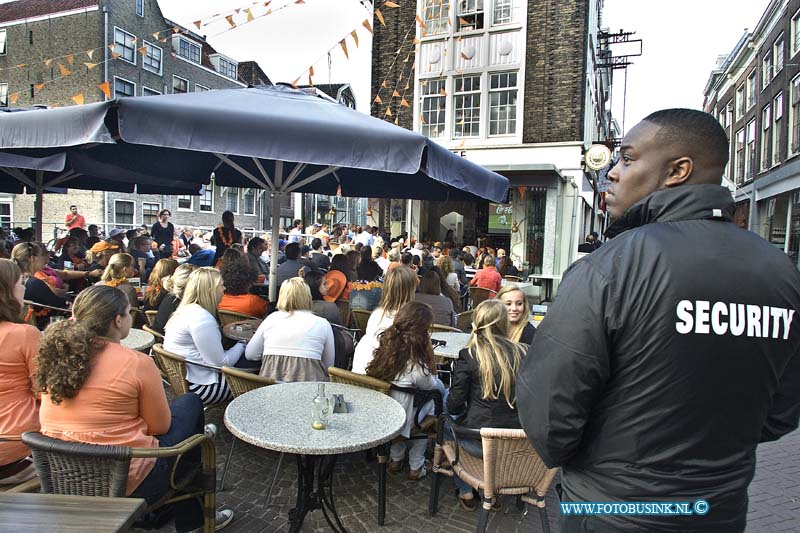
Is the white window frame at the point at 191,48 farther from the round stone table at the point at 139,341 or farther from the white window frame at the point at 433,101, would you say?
the round stone table at the point at 139,341

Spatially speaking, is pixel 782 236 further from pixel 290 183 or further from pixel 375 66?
pixel 290 183

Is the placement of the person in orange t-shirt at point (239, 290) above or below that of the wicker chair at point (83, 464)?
above

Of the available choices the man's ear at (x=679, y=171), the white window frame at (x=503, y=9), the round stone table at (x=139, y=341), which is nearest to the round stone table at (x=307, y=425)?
the round stone table at (x=139, y=341)

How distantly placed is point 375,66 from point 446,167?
1467 cm

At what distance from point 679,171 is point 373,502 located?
2735mm

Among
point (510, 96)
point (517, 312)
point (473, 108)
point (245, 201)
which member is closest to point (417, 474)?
point (517, 312)

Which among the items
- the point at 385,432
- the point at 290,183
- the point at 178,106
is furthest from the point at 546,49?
the point at 385,432

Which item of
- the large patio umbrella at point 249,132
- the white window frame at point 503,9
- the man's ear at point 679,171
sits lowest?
the man's ear at point 679,171

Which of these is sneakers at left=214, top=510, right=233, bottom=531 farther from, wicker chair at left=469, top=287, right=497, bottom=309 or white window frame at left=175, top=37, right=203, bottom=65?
white window frame at left=175, top=37, right=203, bottom=65

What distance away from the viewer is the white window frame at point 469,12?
612 inches

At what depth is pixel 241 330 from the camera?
4.21 m

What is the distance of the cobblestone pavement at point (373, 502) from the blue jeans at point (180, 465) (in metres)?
0.47

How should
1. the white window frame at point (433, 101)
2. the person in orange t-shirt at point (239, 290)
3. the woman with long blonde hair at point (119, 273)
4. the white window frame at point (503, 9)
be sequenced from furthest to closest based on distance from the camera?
the white window frame at point (433, 101) → the white window frame at point (503, 9) → the woman with long blonde hair at point (119, 273) → the person in orange t-shirt at point (239, 290)

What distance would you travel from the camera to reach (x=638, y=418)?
4.05 ft
